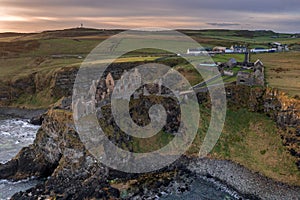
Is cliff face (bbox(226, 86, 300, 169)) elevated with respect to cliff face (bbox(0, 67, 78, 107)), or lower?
elevated

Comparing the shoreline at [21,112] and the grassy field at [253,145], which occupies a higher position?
the grassy field at [253,145]

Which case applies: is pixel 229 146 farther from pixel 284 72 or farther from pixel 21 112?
pixel 21 112

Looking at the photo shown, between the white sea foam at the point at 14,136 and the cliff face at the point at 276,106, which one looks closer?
the cliff face at the point at 276,106

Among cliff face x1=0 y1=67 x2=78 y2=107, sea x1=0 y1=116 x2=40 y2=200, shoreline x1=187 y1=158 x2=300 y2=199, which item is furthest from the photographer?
cliff face x1=0 y1=67 x2=78 y2=107

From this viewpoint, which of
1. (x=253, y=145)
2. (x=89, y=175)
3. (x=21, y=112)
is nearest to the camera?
(x=89, y=175)

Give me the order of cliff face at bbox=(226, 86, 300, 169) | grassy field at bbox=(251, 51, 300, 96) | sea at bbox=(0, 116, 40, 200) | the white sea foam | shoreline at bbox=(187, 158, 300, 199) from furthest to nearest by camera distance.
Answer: the white sea foam
grassy field at bbox=(251, 51, 300, 96)
cliff face at bbox=(226, 86, 300, 169)
sea at bbox=(0, 116, 40, 200)
shoreline at bbox=(187, 158, 300, 199)

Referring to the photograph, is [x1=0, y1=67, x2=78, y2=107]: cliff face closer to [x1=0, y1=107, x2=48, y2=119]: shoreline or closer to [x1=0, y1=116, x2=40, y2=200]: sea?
[x1=0, y1=107, x2=48, y2=119]: shoreline

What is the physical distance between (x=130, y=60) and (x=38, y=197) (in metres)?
60.0

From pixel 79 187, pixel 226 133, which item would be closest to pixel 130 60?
pixel 226 133

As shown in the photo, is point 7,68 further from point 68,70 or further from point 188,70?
point 188,70

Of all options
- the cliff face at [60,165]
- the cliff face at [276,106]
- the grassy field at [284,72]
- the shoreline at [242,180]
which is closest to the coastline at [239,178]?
the shoreline at [242,180]

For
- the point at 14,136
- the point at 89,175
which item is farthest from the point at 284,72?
the point at 14,136

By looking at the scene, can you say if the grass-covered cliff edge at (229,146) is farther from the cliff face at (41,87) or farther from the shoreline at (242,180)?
the cliff face at (41,87)

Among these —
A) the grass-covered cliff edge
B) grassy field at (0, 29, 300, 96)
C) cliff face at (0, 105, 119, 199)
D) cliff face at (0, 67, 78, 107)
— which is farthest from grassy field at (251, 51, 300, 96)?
cliff face at (0, 67, 78, 107)
